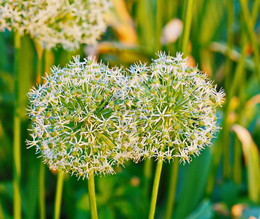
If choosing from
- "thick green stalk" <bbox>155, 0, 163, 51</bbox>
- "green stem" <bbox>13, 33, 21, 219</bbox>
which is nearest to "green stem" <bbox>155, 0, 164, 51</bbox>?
"thick green stalk" <bbox>155, 0, 163, 51</bbox>

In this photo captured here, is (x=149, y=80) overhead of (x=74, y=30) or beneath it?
beneath

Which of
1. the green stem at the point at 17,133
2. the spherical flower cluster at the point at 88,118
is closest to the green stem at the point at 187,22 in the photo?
the spherical flower cluster at the point at 88,118

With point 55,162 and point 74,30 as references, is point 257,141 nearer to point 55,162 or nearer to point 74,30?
point 74,30

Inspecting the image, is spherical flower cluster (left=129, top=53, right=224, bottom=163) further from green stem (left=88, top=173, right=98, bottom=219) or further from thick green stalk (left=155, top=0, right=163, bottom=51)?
thick green stalk (left=155, top=0, right=163, bottom=51)

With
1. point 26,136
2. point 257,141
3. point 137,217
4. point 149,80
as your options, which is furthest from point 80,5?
point 257,141

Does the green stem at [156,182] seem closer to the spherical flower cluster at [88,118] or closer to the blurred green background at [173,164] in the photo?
the spherical flower cluster at [88,118]

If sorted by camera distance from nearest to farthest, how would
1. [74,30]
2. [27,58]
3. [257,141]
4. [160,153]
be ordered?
1. [160,153]
2. [74,30]
3. [27,58]
4. [257,141]

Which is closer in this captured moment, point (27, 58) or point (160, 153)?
point (160, 153)
